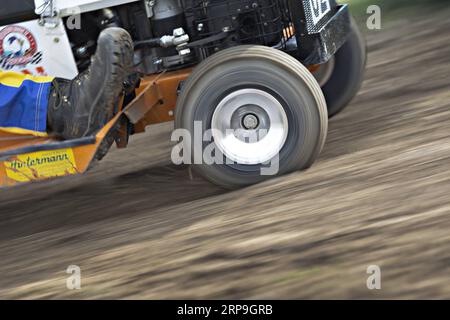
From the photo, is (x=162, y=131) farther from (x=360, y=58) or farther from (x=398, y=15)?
(x=398, y=15)

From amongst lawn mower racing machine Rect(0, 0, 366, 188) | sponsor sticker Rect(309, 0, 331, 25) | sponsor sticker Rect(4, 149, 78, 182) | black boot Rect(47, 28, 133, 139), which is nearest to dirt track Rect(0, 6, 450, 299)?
lawn mower racing machine Rect(0, 0, 366, 188)

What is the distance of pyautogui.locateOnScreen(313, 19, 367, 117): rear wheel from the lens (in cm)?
552

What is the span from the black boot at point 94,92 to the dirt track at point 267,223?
53 cm

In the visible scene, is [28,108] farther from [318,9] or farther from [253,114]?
[318,9]

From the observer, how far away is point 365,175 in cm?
415

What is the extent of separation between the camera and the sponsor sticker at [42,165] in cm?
433

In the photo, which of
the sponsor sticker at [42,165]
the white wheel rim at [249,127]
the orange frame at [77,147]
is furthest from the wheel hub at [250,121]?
the sponsor sticker at [42,165]

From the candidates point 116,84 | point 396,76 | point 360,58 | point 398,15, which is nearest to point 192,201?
point 116,84

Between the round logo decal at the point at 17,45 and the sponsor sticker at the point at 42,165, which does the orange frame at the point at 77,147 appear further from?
the round logo decal at the point at 17,45

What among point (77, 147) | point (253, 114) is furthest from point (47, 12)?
point (253, 114)

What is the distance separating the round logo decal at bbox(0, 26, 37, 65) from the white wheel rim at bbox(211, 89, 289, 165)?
3.48 ft

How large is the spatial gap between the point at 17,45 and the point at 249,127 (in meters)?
1.31

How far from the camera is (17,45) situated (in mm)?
4488
